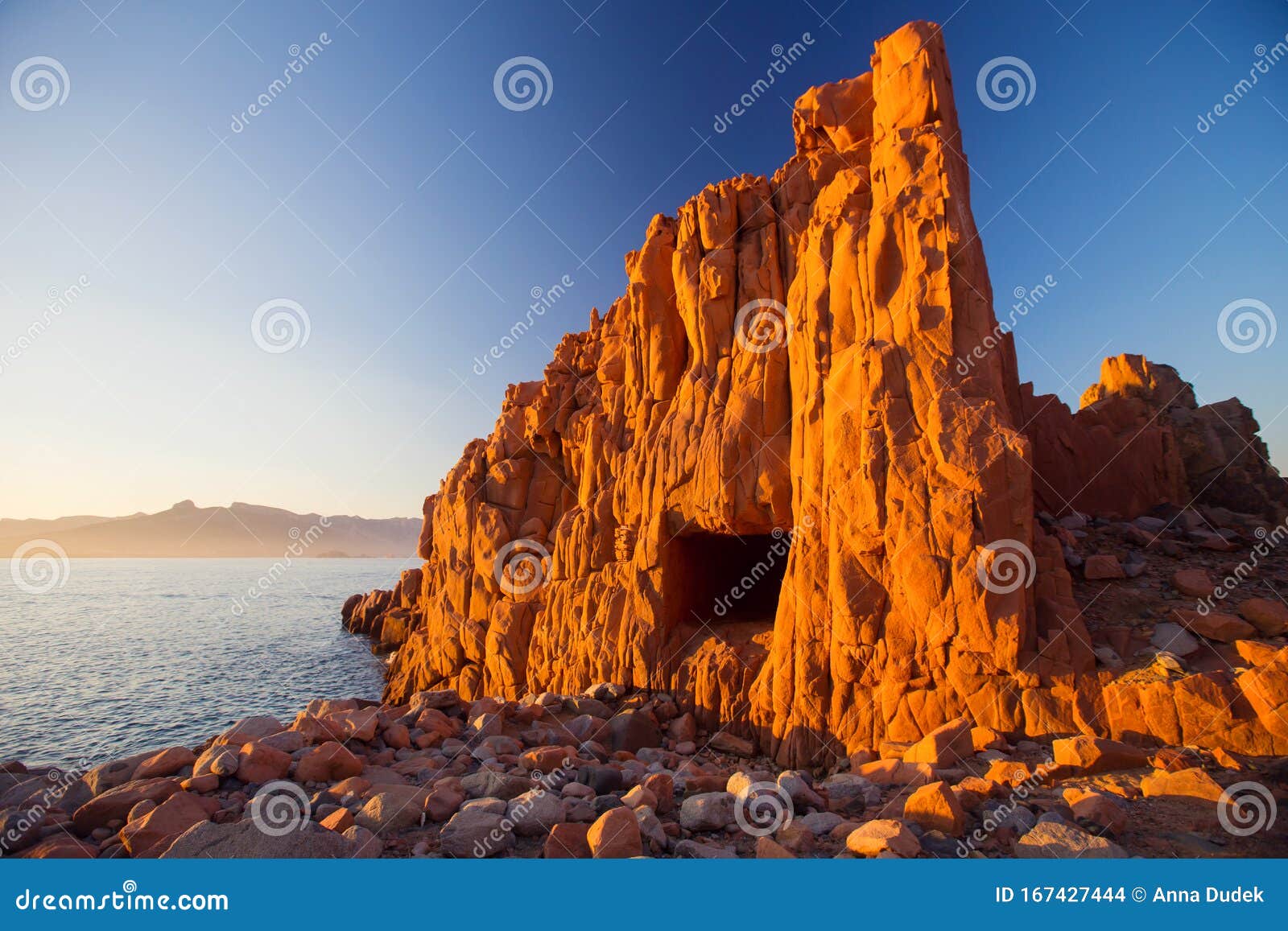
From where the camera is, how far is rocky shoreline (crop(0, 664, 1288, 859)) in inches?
277

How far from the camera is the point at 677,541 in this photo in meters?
21.9

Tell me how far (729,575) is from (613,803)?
685 inches

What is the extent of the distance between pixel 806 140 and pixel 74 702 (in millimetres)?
45238

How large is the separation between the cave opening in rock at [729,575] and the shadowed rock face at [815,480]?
0.16m

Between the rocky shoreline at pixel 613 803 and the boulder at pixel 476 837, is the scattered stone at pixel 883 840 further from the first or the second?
the boulder at pixel 476 837

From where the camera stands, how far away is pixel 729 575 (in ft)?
83.4

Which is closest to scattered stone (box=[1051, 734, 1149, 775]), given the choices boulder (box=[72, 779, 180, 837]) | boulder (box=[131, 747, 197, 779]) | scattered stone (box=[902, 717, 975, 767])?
scattered stone (box=[902, 717, 975, 767])

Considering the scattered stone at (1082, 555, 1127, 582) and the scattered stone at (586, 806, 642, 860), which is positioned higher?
the scattered stone at (1082, 555, 1127, 582)

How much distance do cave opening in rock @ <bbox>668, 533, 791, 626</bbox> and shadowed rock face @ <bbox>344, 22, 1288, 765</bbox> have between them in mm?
164

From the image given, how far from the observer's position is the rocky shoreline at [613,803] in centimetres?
703

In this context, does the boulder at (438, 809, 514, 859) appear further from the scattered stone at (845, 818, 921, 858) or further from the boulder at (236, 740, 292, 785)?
A: the boulder at (236, 740, 292, 785)

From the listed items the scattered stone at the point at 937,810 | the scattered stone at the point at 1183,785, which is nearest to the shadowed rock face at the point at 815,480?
the scattered stone at the point at 1183,785

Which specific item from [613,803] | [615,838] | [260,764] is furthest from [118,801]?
[615,838]

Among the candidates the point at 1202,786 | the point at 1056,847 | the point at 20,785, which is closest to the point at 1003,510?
the point at 1202,786
